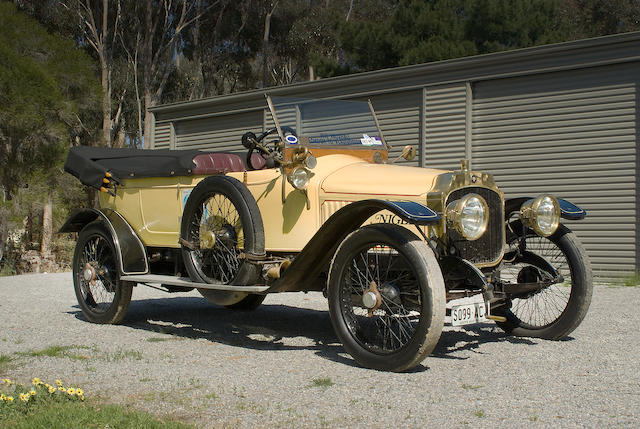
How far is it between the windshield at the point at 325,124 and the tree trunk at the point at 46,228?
12.4m

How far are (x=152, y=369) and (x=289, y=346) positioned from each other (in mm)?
1245

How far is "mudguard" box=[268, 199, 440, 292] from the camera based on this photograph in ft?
14.4

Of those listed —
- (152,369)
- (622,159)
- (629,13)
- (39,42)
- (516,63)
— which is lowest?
(152,369)

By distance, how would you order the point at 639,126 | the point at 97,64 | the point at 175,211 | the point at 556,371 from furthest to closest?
the point at 97,64 → the point at 639,126 → the point at 175,211 → the point at 556,371

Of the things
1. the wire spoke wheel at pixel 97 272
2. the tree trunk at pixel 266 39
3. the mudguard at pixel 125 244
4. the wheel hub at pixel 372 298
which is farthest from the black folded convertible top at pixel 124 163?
the tree trunk at pixel 266 39

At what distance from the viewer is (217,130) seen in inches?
631

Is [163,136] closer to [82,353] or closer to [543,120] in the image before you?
[543,120]

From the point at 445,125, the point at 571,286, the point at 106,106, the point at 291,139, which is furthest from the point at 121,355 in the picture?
the point at 106,106

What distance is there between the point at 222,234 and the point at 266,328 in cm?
118

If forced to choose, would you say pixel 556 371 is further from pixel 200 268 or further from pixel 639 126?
pixel 639 126

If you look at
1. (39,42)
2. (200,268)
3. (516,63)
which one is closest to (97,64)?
(39,42)

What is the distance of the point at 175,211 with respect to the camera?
20.3ft

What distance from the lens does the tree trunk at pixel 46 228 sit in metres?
16.9

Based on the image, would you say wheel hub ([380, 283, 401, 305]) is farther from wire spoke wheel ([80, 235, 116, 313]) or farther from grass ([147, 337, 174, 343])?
wire spoke wheel ([80, 235, 116, 313])
